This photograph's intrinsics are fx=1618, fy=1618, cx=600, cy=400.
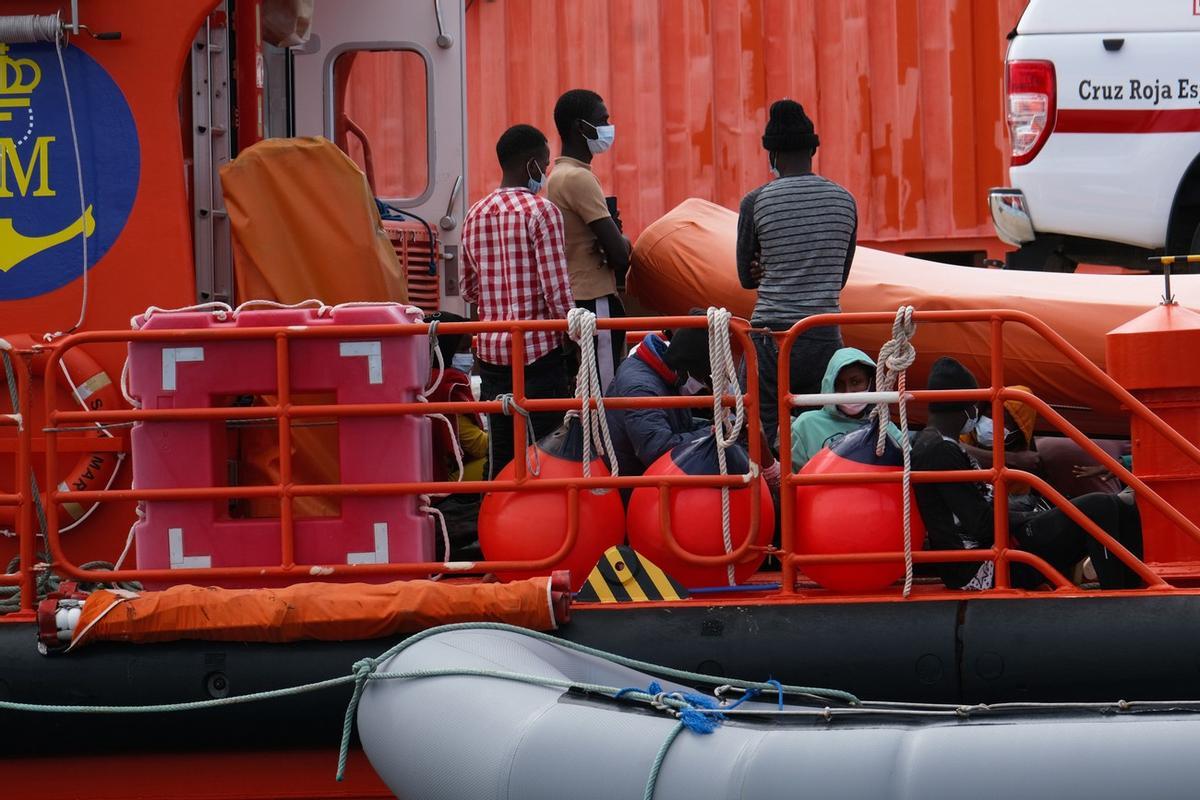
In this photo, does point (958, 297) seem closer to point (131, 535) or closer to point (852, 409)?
point (852, 409)

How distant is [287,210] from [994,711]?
9.08 ft

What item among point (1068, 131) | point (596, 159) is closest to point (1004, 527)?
point (1068, 131)

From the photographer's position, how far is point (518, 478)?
458cm

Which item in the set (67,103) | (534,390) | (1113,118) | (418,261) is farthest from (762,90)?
(67,103)

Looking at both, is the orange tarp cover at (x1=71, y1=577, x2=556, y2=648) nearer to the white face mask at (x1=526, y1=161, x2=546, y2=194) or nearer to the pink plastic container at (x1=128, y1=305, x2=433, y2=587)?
the pink plastic container at (x1=128, y1=305, x2=433, y2=587)

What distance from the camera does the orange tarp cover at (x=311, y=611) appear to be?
4.46 m

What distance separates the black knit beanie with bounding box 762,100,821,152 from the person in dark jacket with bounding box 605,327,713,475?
933mm

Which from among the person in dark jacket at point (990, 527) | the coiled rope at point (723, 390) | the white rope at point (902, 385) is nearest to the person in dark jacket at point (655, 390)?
the coiled rope at point (723, 390)

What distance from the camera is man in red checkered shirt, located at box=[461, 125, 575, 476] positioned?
538 cm

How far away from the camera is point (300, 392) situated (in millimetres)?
4816

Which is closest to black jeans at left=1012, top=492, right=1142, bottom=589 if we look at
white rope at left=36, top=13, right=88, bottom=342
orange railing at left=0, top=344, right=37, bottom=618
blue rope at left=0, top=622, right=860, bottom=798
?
blue rope at left=0, top=622, right=860, bottom=798

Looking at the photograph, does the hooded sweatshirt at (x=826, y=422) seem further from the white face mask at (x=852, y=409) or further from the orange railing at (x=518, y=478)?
the orange railing at (x=518, y=478)

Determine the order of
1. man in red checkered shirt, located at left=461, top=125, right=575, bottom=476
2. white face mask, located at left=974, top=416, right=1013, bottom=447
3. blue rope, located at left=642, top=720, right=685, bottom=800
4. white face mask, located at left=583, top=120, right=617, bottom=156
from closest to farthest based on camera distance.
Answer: blue rope, located at left=642, top=720, right=685, bottom=800
man in red checkered shirt, located at left=461, top=125, right=575, bottom=476
white face mask, located at left=583, top=120, right=617, bottom=156
white face mask, located at left=974, top=416, right=1013, bottom=447

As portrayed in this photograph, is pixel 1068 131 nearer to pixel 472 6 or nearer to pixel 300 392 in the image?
pixel 300 392
